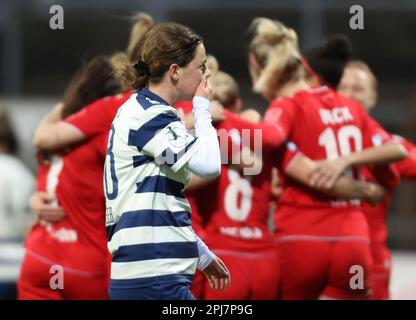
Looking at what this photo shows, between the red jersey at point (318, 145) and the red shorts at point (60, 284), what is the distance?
0.99 metres

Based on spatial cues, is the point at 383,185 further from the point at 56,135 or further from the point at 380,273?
the point at 56,135

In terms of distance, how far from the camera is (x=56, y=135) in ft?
14.9

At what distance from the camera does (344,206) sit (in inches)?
191


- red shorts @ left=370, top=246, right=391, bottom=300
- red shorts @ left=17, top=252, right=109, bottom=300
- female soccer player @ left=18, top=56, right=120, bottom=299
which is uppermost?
female soccer player @ left=18, top=56, right=120, bottom=299

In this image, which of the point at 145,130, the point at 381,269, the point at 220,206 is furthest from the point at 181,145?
the point at 381,269

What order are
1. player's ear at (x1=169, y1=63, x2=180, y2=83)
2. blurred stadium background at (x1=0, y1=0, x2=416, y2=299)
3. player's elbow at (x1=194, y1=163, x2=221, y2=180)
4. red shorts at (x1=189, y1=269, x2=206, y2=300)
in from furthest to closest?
blurred stadium background at (x1=0, y1=0, x2=416, y2=299), red shorts at (x1=189, y1=269, x2=206, y2=300), player's ear at (x1=169, y1=63, x2=180, y2=83), player's elbow at (x1=194, y1=163, x2=221, y2=180)

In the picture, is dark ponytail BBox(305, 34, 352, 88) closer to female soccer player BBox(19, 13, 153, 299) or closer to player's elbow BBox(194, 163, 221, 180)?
female soccer player BBox(19, 13, 153, 299)

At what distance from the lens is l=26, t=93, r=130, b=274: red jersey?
4.61 m

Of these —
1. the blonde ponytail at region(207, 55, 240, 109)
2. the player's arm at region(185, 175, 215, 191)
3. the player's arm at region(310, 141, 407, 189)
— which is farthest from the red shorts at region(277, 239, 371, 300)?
the blonde ponytail at region(207, 55, 240, 109)

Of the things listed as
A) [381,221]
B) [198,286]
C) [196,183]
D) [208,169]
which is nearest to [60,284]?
[198,286]

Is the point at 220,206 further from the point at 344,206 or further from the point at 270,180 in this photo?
the point at 344,206

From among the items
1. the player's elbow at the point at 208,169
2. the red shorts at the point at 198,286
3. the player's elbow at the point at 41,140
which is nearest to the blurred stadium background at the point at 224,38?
the player's elbow at the point at 41,140

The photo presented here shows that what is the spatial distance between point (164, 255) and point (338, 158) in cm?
168

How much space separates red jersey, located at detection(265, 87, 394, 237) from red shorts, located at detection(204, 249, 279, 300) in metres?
0.26
